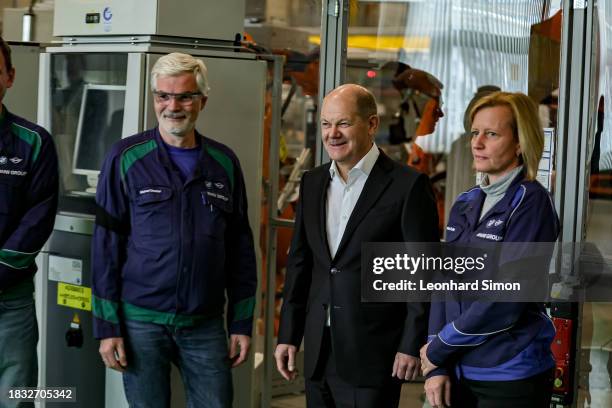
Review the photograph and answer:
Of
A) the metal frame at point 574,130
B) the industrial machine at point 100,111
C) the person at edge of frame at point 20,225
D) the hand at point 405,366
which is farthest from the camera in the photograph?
the industrial machine at point 100,111

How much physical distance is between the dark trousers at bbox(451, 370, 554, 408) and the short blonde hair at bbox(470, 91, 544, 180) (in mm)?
585

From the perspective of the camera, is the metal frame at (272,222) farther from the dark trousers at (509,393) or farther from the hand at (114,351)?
the dark trousers at (509,393)

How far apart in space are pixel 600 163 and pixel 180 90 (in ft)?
5.35

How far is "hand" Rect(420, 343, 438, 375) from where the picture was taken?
2.69m

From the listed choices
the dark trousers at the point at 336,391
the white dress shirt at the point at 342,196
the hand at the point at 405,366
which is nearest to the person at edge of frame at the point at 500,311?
the hand at the point at 405,366

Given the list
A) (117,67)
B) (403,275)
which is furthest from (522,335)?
(117,67)

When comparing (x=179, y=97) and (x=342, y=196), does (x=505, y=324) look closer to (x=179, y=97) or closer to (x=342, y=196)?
(x=342, y=196)

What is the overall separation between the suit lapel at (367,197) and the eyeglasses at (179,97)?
74 cm

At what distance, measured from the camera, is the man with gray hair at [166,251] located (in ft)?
10.5

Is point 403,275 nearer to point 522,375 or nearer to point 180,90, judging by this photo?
point 522,375

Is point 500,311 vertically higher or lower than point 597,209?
lower

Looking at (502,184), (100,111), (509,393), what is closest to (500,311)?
(509,393)

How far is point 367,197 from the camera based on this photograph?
2.93 metres

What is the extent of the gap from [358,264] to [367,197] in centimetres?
22
